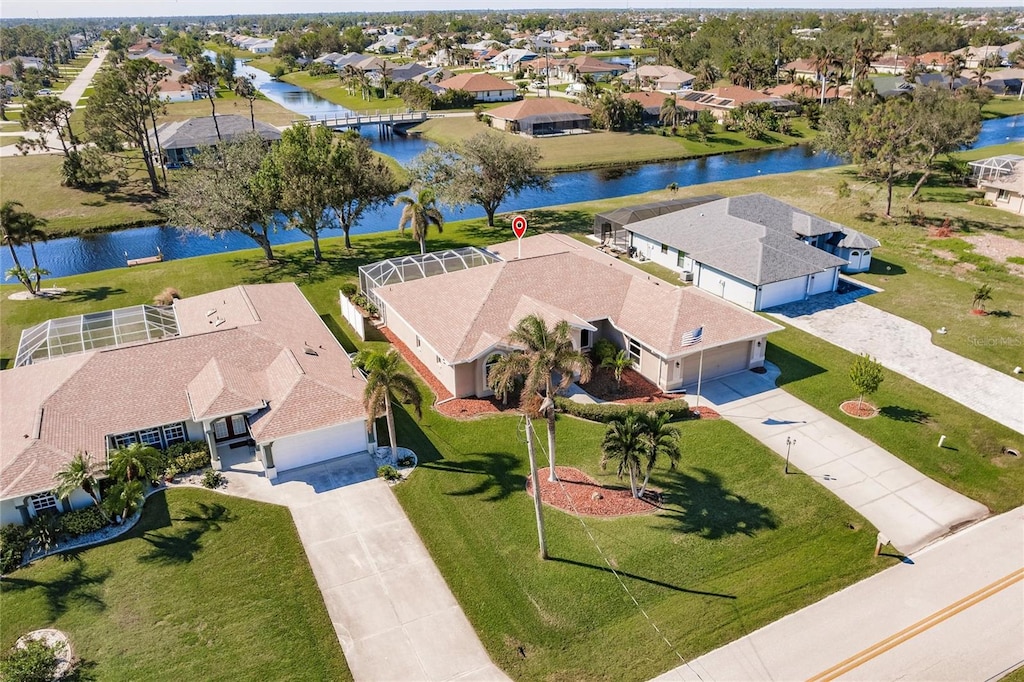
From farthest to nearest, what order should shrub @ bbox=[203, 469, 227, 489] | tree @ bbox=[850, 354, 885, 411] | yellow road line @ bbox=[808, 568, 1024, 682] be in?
tree @ bbox=[850, 354, 885, 411] → shrub @ bbox=[203, 469, 227, 489] → yellow road line @ bbox=[808, 568, 1024, 682]

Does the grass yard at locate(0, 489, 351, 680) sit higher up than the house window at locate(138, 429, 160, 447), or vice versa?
the house window at locate(138, 429, 160, 447)

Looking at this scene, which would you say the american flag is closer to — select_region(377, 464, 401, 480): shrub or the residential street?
the residential street

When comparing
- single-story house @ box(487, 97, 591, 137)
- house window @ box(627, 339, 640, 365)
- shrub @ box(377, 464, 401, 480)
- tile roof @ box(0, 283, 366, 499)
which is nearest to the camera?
tile roof @ box(0, 283, 366, 499)

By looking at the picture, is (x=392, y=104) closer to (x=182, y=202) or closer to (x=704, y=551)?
(x=182, y=202)

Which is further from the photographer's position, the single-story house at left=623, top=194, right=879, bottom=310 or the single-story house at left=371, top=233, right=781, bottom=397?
the single-story house at left=623, top=194, right=879, bottom=310

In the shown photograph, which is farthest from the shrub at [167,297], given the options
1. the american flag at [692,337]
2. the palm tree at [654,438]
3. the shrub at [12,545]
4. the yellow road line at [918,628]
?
the yellow road line at [918,628]

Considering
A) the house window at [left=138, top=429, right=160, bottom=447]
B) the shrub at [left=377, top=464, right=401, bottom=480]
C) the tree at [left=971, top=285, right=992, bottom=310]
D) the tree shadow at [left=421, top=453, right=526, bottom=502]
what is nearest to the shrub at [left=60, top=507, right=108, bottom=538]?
the house window at [left=138, top=429, right=160, bottom=447]

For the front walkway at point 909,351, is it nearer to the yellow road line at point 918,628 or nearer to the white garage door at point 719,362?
the white garage door at point 719,362

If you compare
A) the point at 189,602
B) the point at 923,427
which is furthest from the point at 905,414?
Answer: the point at 189,602
